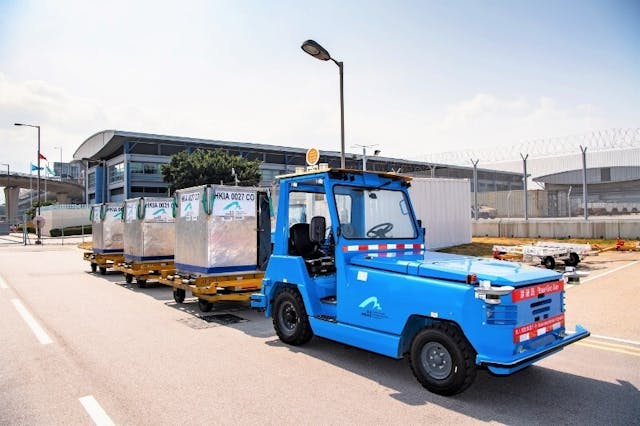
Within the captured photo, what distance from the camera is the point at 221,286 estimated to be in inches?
335

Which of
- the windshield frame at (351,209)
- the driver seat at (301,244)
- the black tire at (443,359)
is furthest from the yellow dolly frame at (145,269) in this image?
the black tire at (443,359)

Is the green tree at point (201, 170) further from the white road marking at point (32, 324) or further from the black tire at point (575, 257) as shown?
the white road marking at point (32, 324)

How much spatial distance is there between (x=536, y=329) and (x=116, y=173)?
65577mm

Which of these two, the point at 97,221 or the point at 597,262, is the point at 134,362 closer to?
the point at 97,221

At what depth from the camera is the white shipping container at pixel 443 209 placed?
18969mm

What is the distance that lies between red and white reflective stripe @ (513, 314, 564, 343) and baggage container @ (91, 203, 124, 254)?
13175 millimetres

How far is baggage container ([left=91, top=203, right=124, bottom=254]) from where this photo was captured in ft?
48.8

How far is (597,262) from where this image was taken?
1442cm

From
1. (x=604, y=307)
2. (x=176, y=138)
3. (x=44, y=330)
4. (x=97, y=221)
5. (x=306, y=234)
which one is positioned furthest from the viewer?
(x=176, y=138)

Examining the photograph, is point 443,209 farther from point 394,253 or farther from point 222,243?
point 394,253

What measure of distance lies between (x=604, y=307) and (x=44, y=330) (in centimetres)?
974

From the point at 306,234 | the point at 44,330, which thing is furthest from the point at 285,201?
Result: the point at 44,330

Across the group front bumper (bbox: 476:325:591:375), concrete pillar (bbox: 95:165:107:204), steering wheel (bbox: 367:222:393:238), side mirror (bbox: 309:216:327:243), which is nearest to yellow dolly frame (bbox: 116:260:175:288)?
side mirror (bbox: 309:216:327:243)

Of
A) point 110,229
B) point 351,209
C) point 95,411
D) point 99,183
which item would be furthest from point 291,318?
point 99,183
